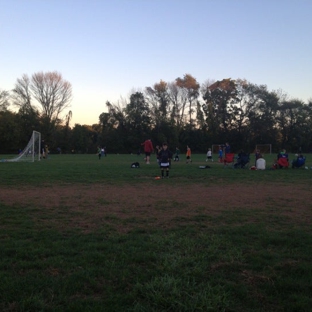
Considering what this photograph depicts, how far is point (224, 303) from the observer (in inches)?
123

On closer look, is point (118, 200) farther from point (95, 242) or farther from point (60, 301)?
point (60, 301)

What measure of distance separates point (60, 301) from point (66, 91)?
60.9m

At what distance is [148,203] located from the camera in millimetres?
8375

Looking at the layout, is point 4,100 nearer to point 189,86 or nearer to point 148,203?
point 189,86

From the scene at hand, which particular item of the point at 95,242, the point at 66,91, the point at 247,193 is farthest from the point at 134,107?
the point at 95,242

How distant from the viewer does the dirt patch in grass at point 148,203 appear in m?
6.52

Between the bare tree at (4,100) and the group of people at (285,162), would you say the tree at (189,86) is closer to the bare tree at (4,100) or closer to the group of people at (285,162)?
the bare tree at (4,100)

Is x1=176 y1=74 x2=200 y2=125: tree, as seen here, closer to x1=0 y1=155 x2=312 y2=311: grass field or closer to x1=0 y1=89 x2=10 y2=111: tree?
x1=0 y1=89 x2=10 y2=111: tree

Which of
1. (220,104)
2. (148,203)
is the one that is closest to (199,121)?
(220,104)

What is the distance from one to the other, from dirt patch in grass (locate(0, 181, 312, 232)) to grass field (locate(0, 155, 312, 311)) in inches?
1.4

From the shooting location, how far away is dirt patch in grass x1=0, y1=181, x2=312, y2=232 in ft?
21.4

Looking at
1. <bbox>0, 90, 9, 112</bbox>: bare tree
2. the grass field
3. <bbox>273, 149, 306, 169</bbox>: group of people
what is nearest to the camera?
the grass field

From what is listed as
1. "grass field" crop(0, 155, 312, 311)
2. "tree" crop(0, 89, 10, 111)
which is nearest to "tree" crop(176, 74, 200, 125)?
"tree" crop(0, 89, 10, 111)

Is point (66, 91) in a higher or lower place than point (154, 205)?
higher
